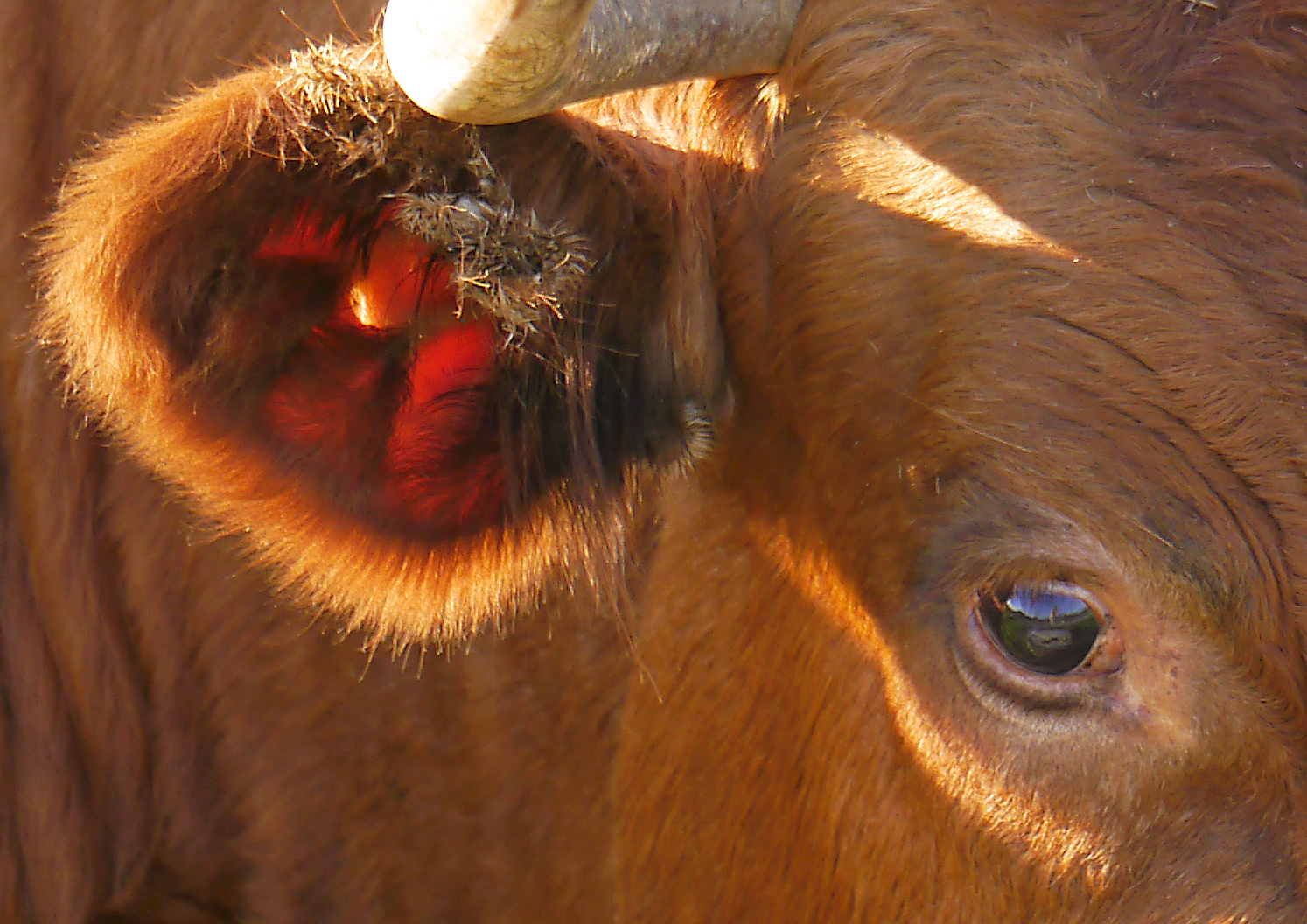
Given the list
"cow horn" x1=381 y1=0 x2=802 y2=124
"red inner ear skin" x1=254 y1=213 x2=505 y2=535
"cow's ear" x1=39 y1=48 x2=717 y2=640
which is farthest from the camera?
"red inner ear skin" x1=254 y1=213 x2=505 y2=535

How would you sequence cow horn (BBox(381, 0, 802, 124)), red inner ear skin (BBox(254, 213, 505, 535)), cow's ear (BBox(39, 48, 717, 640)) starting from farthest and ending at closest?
red inner ear skin (BBox(254, 213, 505, 535))
cow's ear (BBox(39, 48, 717, 640))
cow horn (BBox(381, 0, 802, 124))

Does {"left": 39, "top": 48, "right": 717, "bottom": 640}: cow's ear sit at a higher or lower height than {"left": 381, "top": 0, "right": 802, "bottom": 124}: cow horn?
lower

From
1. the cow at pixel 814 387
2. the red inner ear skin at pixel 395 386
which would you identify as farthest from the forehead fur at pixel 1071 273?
the red inner ear skin at pixel 395 386

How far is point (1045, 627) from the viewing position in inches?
65.5

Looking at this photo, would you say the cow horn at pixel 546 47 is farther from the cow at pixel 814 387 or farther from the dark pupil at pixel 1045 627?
the dark pupil at pixel 1045 627

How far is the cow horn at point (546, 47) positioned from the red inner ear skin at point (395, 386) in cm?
24

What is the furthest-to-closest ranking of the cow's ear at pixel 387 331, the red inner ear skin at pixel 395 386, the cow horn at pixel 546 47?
the red inner ear skin at pixel 395 386, the cow's ear at pixel 387 331, the cow horn at pixel 546 47

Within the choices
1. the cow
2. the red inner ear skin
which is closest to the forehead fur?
the cow

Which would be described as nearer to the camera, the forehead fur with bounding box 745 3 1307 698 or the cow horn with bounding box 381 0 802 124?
the cow horn with bounding box 381 0 802 124

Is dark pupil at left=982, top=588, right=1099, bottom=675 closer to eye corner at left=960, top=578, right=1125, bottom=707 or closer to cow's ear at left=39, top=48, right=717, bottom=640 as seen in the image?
eye corner at left=960, top=578, right=1125, bottom=707

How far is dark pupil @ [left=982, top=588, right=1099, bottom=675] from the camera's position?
1.65 m

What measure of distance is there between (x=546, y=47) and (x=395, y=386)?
23.9 inches

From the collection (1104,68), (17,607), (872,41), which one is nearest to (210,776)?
(17,607)

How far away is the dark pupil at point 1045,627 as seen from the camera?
165 centimetres
